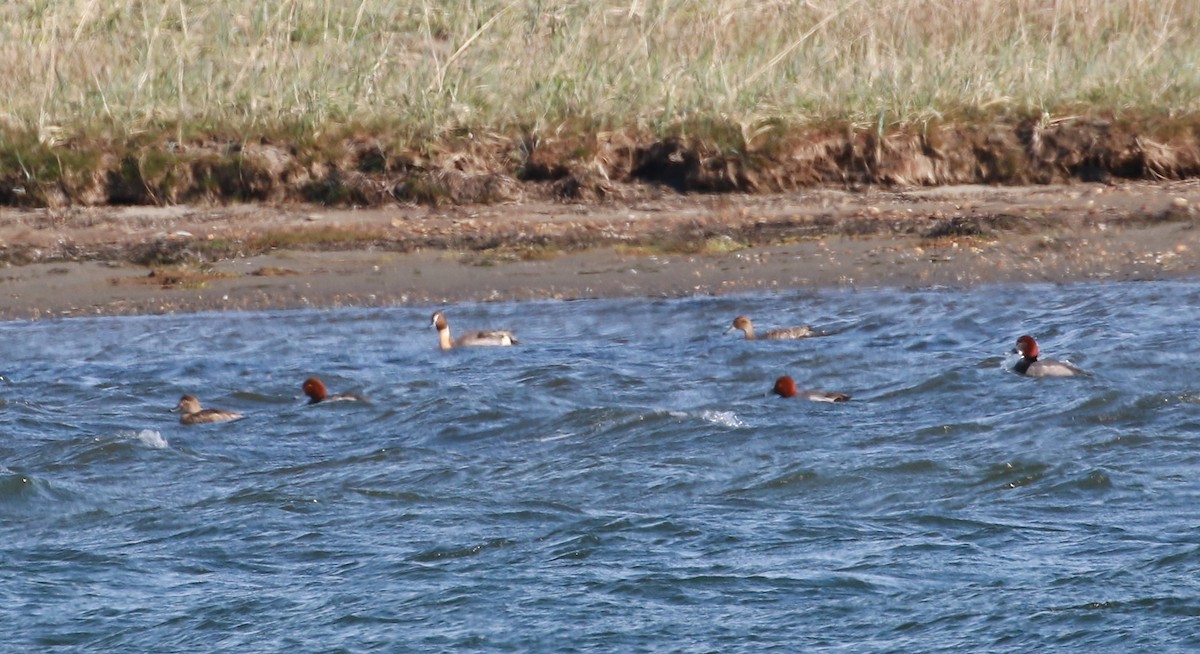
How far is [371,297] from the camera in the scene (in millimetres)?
11914

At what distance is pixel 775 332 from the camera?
10711 millimetres

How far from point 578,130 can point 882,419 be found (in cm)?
505

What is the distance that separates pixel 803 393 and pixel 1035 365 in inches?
50.1

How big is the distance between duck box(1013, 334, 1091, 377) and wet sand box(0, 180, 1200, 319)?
6.31 feet

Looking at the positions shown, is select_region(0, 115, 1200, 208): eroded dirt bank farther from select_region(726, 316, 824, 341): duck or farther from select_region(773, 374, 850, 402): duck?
select_region(773, 374, 850, 402): duck

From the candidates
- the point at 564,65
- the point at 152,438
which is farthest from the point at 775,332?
the point at 564,65

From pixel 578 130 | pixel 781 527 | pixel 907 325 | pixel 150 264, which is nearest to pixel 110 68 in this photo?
pixel 150 264

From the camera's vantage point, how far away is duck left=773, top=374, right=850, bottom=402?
30.9 ft

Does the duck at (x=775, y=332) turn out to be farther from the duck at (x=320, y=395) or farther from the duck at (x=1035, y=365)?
the duck at (x=320, y=395)

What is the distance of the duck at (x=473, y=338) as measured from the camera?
10.7 meters

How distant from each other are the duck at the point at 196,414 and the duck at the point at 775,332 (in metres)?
3.00

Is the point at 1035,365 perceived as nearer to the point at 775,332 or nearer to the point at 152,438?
the point at 775,332

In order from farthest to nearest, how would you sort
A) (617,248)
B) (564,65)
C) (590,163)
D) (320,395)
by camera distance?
(564,65), (590,163), (617,248), (320,395)

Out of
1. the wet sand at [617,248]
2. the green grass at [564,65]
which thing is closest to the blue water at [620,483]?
the wet sand at [617,248]
